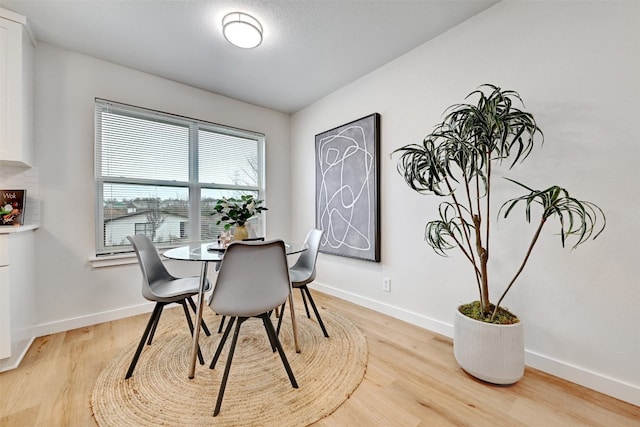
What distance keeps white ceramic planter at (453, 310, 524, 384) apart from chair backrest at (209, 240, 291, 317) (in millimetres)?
1237

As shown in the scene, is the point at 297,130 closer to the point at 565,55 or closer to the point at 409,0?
the point at 409,0

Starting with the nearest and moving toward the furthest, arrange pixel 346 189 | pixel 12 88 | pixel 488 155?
pixel 488 155 → pixel 12 88 → pixel 346 189

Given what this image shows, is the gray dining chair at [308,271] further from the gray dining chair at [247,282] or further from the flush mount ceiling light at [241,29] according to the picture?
the flush mount ceiling light at [241,29]

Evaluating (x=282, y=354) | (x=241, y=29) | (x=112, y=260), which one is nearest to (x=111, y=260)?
(x=112, y=260)

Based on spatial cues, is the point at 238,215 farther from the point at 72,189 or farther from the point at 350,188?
the point at 72,189

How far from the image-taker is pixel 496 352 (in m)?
1.50

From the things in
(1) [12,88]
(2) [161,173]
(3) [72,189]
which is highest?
(1) [12,88]

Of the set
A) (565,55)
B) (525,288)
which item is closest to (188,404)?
(525,288)

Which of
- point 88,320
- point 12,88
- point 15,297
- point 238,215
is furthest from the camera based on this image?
point 88,320

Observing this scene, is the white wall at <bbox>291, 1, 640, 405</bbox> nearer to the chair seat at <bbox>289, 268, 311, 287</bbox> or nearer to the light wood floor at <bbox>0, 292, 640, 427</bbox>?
the light wood floor at <bbox>0, 292, 640, 427</bbox>

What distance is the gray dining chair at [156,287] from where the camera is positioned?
65.4 inches

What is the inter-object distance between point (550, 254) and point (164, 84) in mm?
3773

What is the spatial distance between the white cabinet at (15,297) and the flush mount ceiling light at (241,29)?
1.98m

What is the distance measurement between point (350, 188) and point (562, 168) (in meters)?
1.75
